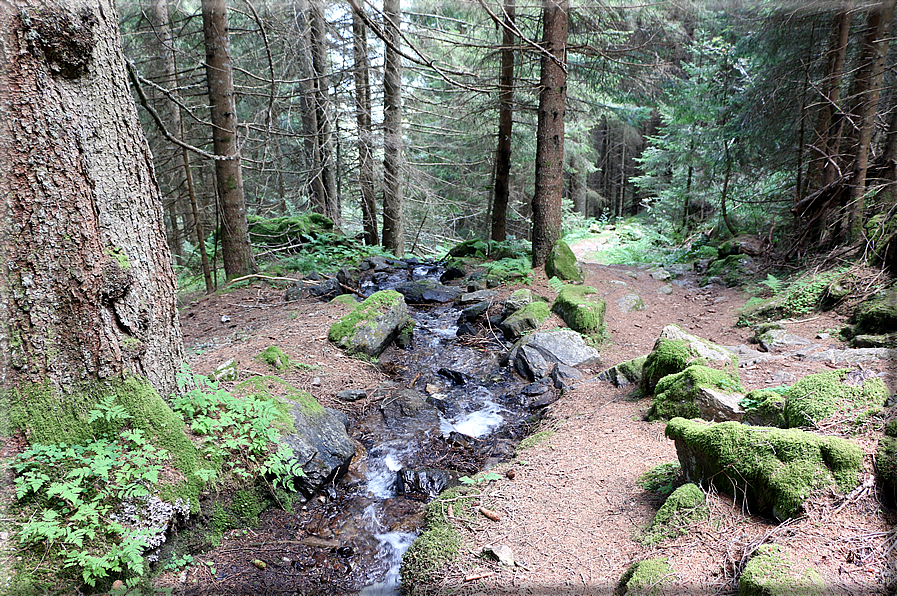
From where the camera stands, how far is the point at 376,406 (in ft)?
18.6

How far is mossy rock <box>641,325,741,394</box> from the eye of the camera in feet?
15.5

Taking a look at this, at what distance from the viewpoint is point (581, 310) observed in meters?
7.39

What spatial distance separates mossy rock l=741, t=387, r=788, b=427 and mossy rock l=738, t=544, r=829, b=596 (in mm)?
1350

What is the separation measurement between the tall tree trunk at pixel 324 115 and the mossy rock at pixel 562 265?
6.00 m

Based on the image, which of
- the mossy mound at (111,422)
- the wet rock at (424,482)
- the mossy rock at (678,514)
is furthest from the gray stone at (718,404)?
the mossy mound at (111,422)

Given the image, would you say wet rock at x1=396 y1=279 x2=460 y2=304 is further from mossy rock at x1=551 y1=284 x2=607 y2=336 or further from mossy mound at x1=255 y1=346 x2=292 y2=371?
mossy mound at x1=255 y1=346 x2=292 y2=371

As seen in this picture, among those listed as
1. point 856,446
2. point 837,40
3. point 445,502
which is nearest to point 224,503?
point 445,502

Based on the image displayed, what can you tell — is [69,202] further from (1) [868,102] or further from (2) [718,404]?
(1) [868,102]

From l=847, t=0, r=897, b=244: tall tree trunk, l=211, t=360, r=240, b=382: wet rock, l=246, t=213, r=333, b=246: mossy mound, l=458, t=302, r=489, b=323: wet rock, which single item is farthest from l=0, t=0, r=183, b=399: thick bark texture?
l=847, t=0, r=897, b=244: tall tree trunk

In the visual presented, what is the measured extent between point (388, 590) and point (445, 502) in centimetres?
84

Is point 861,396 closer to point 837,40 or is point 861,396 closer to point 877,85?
point 877,85

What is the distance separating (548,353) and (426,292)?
3.81 m

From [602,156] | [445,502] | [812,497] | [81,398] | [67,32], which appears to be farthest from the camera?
[602,156]

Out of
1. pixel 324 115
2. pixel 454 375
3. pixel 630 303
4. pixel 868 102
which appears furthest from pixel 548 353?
pixel 324 115
